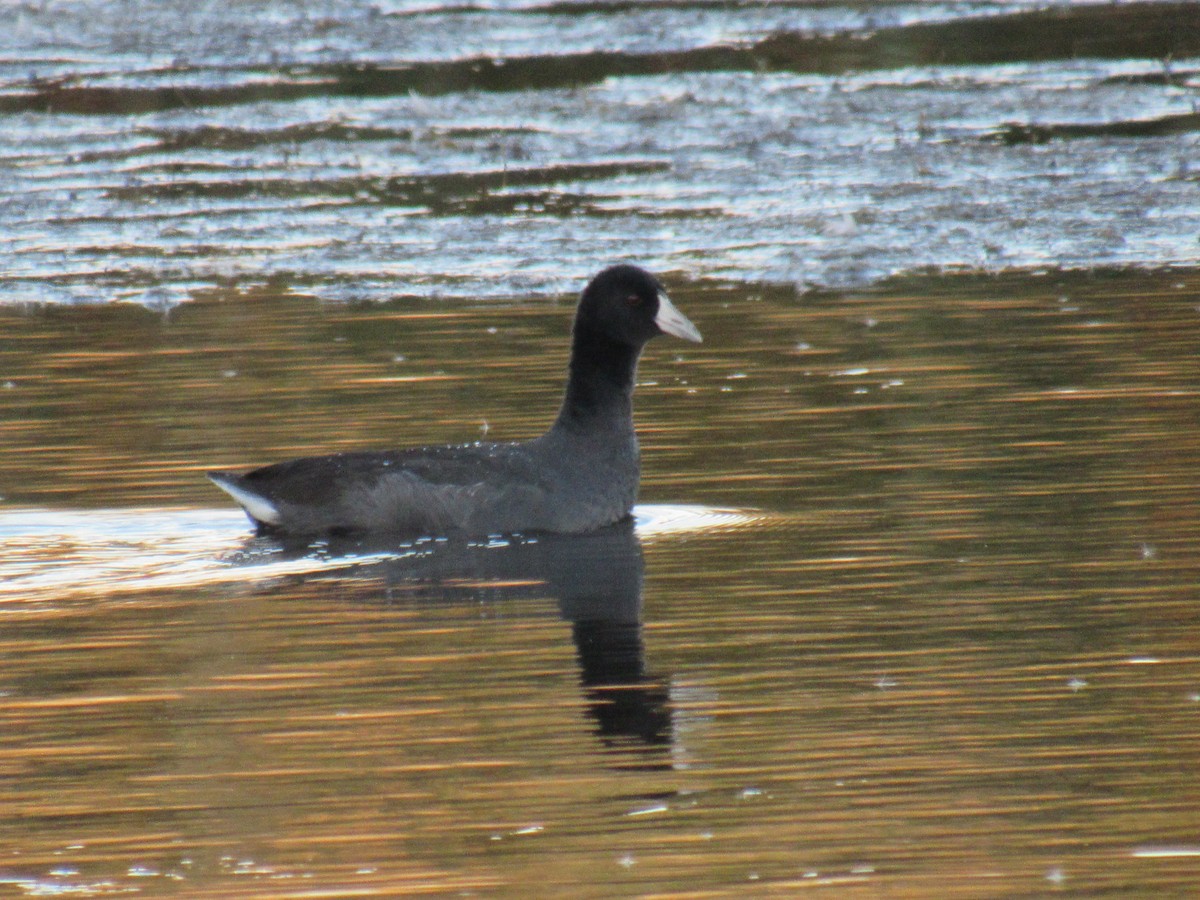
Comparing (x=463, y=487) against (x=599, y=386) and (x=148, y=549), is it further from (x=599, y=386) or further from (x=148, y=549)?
Result: (x=148, y=549)

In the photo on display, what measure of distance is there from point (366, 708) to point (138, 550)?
247cm

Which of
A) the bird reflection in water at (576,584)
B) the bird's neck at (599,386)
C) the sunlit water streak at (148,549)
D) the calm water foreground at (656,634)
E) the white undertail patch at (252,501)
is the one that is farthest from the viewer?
the bird's neck at (599,386)

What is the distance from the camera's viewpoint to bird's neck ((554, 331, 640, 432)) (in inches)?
369

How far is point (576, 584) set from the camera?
799 centimetres

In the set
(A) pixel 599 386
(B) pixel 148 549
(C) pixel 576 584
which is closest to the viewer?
(C) pixel 576 584

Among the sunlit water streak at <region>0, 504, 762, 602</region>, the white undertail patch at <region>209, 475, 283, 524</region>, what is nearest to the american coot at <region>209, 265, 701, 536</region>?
the white undertail patch at <region>209, 475, 283, 524</region>

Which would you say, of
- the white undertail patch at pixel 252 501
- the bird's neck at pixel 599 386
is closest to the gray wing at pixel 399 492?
the white undertail patch at pixel 252 501

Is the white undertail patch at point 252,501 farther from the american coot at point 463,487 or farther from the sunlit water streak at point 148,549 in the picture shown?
the sunlit water streak at point 148,549

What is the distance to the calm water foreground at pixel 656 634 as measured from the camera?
198 inches

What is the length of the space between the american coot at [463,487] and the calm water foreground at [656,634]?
206 mm

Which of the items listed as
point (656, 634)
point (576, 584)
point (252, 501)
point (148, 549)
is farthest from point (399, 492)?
point (656, 634)

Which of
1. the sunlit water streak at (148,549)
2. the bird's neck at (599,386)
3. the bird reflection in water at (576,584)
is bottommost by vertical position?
the bird reflection in water at (576,584)

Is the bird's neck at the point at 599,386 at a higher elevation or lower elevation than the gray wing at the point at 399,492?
higher

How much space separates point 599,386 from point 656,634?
8.86 ft
